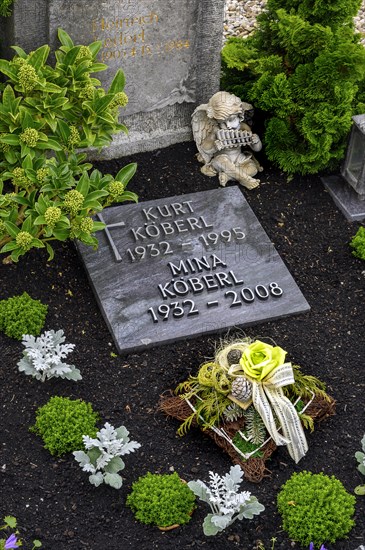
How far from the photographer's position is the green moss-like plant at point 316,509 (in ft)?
19.1

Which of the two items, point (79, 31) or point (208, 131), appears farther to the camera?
point (208, 131)

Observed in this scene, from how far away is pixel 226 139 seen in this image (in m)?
8.14

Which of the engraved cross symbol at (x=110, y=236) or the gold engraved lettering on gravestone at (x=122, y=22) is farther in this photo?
the gold engraved lettering on gravestone at (x=122, y=22)

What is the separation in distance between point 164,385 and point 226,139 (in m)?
2.35

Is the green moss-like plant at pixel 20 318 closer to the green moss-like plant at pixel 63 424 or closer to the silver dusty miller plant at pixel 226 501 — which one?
the green moss-like plant at pixel 63 424

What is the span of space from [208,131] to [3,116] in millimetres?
2082

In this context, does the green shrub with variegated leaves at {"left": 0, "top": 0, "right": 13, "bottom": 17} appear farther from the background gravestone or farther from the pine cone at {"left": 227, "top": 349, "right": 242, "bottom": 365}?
the pine cone at {"left": 227, "top": 349, "right": 242, "bottom": 365}

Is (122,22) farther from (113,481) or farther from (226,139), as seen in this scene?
(113,481)

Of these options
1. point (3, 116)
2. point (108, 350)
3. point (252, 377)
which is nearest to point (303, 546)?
point (252, 377)

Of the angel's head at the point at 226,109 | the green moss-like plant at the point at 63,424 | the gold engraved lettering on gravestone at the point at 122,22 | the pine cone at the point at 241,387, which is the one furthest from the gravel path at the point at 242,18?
the green moss-like plant at the point at 63,424

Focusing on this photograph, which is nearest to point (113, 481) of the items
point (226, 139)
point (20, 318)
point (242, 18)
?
point (20, 318)

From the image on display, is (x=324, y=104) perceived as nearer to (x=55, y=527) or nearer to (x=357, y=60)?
(x=357, y=60)

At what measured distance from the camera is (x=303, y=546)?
5848 millimetres

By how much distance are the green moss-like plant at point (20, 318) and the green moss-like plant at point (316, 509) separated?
200 centimetres
